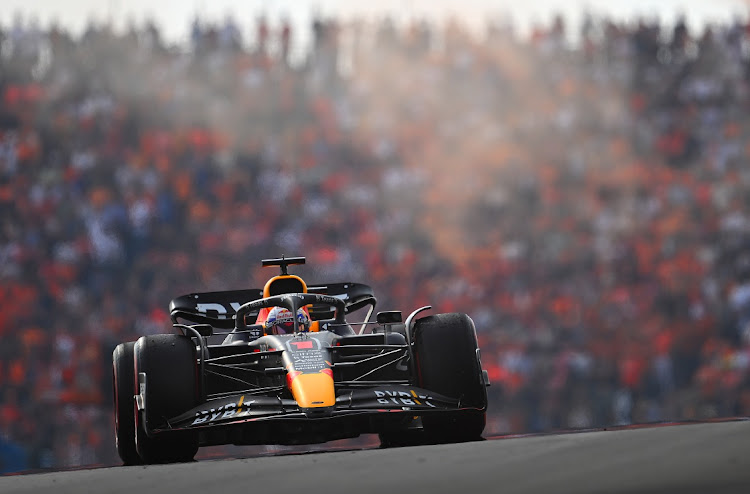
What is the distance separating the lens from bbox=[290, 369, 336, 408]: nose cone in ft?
24.7

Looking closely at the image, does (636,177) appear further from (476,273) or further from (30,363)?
(30,363)

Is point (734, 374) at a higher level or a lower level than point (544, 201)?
lower

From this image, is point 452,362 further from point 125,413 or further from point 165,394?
point 125,413

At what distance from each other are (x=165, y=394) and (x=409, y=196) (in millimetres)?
15396

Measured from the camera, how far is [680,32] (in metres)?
25.5

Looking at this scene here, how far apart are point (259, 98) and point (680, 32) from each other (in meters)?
8.58

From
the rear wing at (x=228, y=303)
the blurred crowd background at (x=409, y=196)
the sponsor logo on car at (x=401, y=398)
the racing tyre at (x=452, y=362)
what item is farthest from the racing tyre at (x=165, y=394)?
the blurred crowd background at (x=409, y=196)

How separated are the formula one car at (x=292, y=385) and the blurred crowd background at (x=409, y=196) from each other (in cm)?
722

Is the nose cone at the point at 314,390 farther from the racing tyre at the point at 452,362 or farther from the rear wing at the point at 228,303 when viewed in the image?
the rear wing at the point at 228,303

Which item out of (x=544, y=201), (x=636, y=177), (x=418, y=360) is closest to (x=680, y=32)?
(x=636, y=177)

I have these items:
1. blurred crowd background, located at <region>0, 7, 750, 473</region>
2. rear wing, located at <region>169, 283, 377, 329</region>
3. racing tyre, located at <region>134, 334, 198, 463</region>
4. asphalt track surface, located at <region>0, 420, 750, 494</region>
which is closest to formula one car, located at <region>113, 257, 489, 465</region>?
racing tyre, located at <region>134, 334, 198, 463</region>

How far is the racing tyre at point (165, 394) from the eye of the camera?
7902mm

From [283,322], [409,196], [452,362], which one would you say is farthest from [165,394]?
[409,196]

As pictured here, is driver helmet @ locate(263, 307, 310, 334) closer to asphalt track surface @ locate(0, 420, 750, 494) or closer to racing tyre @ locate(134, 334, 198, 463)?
racing tyre @ locate(134, 334, 198, 463)
